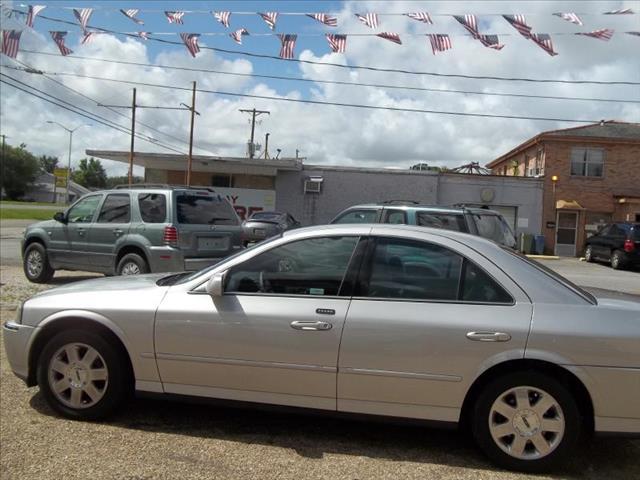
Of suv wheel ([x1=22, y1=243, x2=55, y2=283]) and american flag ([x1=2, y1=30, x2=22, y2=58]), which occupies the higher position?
american flag ([x1=2, y1=30, x2=22, y2=58])

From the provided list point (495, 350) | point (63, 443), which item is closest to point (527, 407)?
point (495, 350)

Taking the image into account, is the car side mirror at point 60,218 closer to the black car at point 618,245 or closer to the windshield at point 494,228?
the windshield at point 494,228

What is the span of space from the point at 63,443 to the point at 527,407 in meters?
2.91

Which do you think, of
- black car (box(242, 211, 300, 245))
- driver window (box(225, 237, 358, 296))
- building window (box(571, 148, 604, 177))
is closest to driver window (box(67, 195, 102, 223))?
driver window (box(225, 237, 358, 296))

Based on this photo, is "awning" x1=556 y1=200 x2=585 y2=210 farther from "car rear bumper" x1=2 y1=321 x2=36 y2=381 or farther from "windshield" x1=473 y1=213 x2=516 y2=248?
"car rear bumper" x1=2 y1=321 x2=36 y2=381

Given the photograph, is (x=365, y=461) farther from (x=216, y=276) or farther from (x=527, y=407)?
(x=216, y=276)

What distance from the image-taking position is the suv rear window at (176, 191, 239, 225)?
9172 millimetres

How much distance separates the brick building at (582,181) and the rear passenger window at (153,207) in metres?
23.3

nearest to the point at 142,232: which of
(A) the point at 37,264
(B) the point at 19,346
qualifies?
(A) the point at 37,264

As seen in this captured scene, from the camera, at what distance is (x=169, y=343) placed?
4008 mm

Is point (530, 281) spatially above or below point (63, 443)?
above

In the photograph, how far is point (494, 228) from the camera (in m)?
8.96

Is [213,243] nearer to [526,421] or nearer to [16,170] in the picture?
[526,421]

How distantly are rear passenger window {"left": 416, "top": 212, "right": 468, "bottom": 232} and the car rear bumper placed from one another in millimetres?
5698
